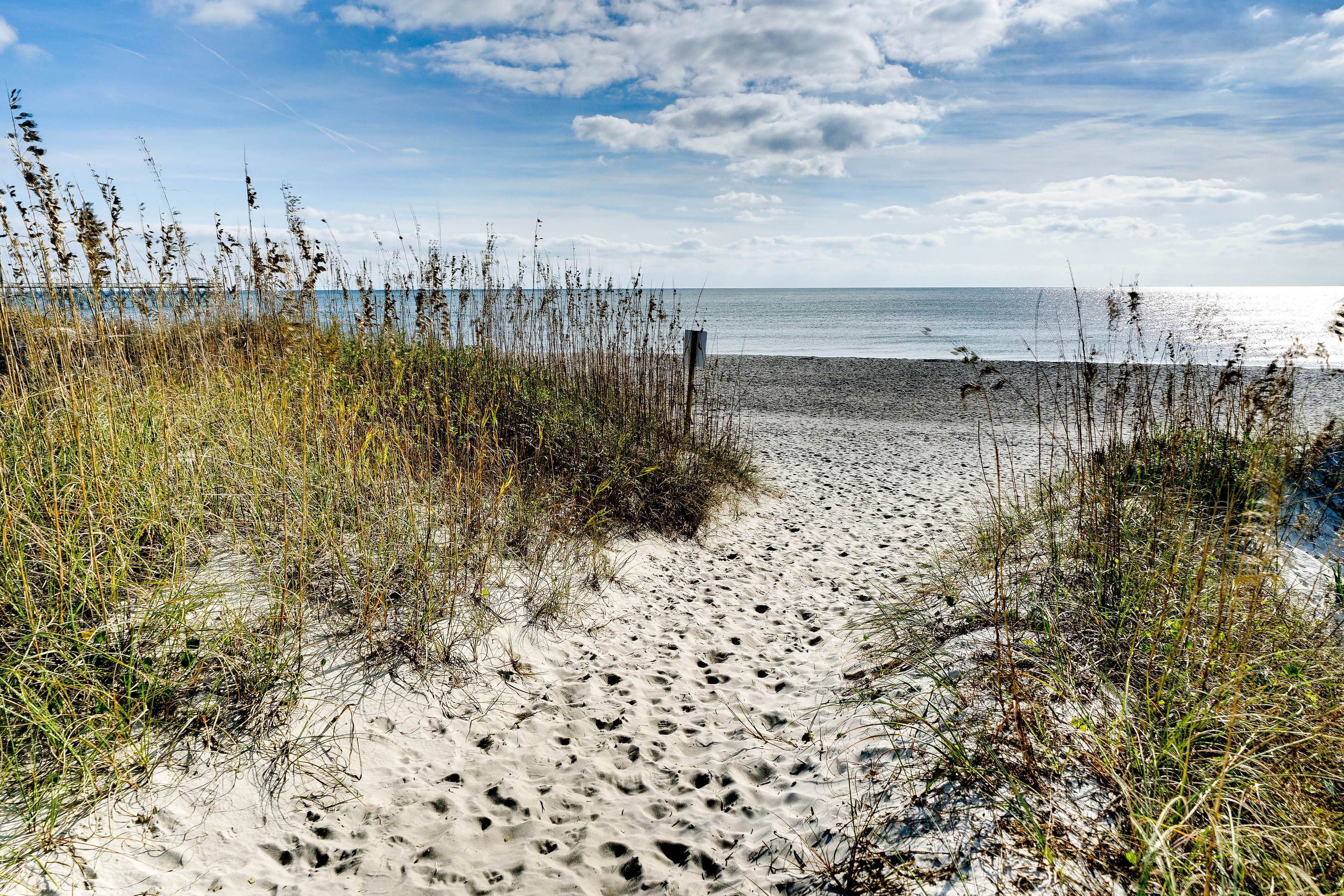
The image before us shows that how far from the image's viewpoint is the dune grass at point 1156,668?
178 centimetres

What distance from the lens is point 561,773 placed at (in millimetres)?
2834

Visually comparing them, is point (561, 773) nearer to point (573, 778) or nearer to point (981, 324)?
point (573, 778)

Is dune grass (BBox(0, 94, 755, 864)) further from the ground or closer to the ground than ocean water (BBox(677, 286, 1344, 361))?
closer to the ground

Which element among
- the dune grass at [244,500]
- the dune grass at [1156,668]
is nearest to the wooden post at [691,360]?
the dune grass at [244,500]

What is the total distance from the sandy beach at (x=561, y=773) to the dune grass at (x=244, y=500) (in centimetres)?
20

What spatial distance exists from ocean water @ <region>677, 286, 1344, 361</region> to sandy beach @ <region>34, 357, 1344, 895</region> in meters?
2.04

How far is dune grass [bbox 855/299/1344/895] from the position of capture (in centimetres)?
178

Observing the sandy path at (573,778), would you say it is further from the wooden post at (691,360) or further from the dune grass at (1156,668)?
the wooden post at (691,360)

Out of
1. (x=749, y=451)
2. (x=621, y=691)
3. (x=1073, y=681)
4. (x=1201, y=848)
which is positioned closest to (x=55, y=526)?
(x=621, y=691)

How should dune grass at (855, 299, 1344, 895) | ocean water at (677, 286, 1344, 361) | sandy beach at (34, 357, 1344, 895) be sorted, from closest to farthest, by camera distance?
dune grass at (855, 299, 1344, 895), sandy beach at (34, 357, 1344, 895), ocean water at (677, 286, 1344, 361)

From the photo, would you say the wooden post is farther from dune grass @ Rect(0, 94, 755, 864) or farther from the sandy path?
the sandy path

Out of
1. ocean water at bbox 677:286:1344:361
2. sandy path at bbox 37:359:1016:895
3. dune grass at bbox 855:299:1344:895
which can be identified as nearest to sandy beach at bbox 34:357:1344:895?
sandy path at bbox 37:359:1016:895

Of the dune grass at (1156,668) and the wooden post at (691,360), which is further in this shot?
the wooden post at (691,360)

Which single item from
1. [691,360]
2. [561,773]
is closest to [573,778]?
[561,773]
